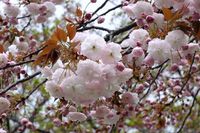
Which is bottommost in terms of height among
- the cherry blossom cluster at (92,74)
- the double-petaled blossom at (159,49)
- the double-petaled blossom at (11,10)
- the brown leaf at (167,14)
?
the cherry blossom cluster at (92,74)

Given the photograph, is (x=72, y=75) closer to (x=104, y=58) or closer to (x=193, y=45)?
(x=104, y=58)

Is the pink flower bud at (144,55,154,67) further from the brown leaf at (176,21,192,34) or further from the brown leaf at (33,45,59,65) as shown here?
the brown leaf at (33,45,59,65)

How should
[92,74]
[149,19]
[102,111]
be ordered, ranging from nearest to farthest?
[92,74] → [149,19] → [102,111]

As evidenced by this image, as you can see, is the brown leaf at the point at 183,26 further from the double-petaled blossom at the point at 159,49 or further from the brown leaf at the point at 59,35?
the brown leaf at the point at 59,35

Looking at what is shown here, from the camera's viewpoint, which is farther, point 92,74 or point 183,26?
point 183,26

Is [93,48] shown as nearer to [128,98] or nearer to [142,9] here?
[142,9]

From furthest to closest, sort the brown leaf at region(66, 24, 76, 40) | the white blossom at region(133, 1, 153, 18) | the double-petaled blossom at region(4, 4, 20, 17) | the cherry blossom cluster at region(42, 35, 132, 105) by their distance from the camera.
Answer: the double-petaled blossom at region(4, 4, 20, 17)
the white blossom at region(133, 1, 153, 18)
the brown leaf at region(66, 24, 76, 40)
the cherry blossom cluster at region(42, 35, 132, 105)

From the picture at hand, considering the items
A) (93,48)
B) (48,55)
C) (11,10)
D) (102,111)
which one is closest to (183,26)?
(93,48)

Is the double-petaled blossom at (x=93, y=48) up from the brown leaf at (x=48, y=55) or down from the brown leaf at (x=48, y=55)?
down

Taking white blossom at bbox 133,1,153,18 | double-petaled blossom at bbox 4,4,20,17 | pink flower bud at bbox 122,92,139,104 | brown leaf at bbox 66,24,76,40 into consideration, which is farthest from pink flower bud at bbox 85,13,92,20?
double-petaled blossom at bbox 4,4,20,17

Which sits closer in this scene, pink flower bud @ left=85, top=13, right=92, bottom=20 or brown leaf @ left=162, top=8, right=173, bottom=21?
brown leaf @ left=162, top=8, right=173, bottom=21

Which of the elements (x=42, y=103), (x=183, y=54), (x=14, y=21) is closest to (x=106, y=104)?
(x=183, y=54)

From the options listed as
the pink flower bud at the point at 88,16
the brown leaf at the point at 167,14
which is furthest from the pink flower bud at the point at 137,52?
the pink flower bud at the point at 88,16

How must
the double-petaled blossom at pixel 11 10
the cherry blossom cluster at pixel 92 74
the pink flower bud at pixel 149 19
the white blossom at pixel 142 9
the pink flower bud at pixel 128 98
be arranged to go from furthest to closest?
the double-petaled blossom at pixel 11 10
the pink flower bud at pixel 128 98
the white blossom at pixel 142 9
the pink flower bud at pixel 149 19
the cherry blossom cluster at pixel 92 74
